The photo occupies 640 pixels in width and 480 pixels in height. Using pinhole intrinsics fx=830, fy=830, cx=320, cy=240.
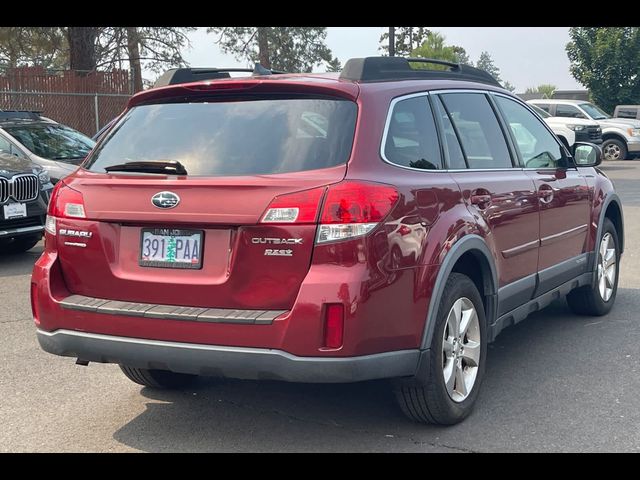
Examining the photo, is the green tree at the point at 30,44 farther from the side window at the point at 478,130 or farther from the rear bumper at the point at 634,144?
the side window at the point at 478,130

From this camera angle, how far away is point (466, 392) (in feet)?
14.2

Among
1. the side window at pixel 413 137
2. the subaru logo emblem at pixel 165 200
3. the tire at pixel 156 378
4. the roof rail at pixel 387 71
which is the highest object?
the roof rail at pixel 387 71

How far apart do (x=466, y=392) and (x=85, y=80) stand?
17994 millimetres

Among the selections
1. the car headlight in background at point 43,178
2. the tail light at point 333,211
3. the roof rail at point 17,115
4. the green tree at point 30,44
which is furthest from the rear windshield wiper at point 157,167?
the green tree at point 30,44

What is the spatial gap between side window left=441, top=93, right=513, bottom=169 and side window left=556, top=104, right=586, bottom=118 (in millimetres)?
22058

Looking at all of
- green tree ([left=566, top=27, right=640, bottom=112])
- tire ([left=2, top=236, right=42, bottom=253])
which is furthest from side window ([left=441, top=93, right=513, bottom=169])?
green tree ([left=566, top=27, right=640, bottom=112])

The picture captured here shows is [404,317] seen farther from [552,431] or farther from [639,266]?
[639,266]

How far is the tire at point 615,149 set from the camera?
27.6m

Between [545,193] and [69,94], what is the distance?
1668cm

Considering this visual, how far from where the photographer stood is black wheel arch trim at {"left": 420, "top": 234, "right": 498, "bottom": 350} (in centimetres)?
391

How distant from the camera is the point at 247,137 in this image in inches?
154

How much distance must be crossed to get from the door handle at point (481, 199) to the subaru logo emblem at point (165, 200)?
162 cm
